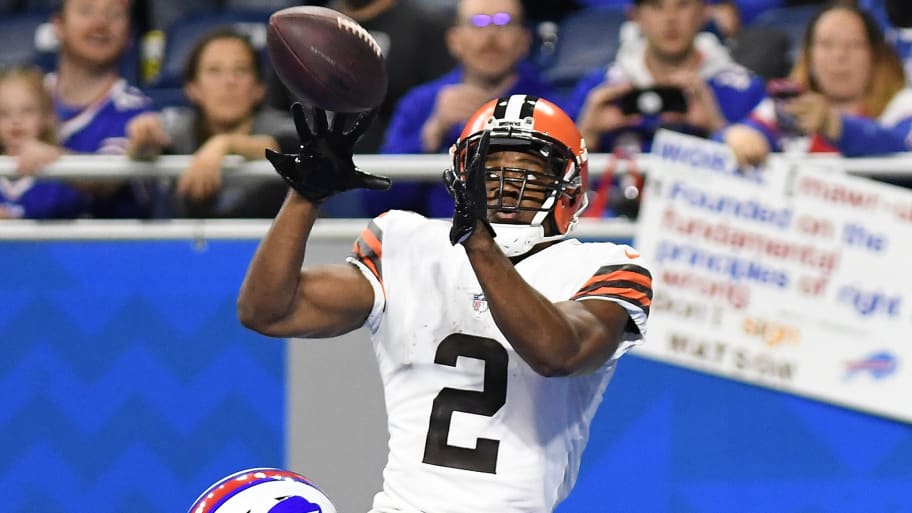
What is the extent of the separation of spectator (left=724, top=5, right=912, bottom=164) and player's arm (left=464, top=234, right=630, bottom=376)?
5.86 ft

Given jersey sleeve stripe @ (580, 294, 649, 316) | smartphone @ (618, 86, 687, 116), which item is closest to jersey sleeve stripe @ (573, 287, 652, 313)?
jersey sleeve stripe @ (580, 294, 649, 316)

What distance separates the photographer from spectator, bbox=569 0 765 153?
5.23 metres

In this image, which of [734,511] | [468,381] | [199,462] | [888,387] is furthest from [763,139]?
[199,462]

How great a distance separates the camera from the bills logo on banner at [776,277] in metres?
4.93

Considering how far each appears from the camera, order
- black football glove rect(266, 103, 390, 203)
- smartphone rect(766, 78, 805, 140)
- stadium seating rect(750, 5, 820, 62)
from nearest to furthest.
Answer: black football glove rect(266, 103, 390, 203) → smartphone rect(766, 78, 805, 140) → stadium seating rect(750, 5, 820, 62)

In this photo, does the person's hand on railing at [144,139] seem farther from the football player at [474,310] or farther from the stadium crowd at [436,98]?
the football player at [474,310]

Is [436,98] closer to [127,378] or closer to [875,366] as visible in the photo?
→ [127,378]

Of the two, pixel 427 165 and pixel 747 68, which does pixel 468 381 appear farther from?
pixel 747 68

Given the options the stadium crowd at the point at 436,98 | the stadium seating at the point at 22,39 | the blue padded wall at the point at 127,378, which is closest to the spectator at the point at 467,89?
the stadium crowd at the point at 436,98

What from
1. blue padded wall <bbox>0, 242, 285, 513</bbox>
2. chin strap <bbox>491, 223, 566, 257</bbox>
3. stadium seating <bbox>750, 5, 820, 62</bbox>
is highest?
stadium seating <bbox>750, 5, 820, 62</bbox>

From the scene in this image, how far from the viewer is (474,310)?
12.1 feet

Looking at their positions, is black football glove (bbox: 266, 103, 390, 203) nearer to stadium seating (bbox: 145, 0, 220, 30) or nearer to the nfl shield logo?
the nfl shield logo

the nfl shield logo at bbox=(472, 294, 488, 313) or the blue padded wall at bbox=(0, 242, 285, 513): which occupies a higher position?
the nfl shield logo at bbox=(472, 294, 488, 313)

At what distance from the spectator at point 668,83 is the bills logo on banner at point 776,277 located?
0.92 feet
